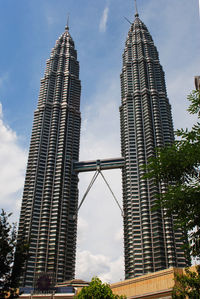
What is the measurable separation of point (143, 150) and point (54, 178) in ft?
152

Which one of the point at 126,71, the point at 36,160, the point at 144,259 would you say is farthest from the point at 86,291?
the point at 126,71

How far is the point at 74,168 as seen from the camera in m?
158

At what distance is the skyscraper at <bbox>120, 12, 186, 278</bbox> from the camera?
124m

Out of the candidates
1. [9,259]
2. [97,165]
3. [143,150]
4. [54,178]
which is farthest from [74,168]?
[9,259]

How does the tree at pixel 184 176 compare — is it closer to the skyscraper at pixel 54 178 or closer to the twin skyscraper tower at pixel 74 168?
the twin skyscraper tower at pixel 74 168

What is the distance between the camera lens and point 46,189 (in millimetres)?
145500

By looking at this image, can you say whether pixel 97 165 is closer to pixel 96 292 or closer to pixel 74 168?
pixel 74 168

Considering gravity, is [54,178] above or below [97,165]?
below

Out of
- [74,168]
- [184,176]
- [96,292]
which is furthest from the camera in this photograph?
[74,168]

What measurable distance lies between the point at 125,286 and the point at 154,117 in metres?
118

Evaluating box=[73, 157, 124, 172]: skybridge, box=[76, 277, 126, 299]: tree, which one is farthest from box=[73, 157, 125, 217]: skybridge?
box=[76, 277, 126, 299]: tree

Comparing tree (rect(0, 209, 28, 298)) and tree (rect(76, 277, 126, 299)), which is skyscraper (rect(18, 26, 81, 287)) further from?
tree (rect(0, 209, 28, 298))

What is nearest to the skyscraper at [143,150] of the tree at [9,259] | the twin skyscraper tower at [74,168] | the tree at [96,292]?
the twin skyscraper tower at [74,168]

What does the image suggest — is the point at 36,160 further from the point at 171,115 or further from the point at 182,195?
the point at 182,195
